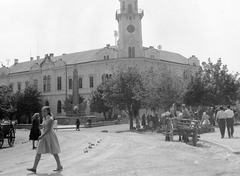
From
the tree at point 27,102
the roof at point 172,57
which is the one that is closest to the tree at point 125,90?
the tree at point 27,102

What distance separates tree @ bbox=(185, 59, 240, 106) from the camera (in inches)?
1229

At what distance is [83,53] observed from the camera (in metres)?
61.6

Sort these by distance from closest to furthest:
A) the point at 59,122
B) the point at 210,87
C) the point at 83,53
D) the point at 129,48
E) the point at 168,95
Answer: the point at 168,95
the point at 210,87
the point at 59,122
the point at 129,48
the point at 83,53

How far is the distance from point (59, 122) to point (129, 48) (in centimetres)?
1826

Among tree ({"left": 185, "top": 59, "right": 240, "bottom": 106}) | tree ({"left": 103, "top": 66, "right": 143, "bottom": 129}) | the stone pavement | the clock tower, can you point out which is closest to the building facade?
the clock tower

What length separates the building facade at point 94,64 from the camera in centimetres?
5128

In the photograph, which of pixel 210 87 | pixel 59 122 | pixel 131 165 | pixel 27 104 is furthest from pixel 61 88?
pixel 131 165

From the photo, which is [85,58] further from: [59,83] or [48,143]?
[48,143]

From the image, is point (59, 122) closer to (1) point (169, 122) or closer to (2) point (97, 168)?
(1) point (169, 122)

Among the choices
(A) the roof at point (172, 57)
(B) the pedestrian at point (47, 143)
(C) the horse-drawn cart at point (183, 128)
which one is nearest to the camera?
(B) the pedestrian at point (47, 143)

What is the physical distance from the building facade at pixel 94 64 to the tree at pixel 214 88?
13.3m

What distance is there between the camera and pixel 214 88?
102ft

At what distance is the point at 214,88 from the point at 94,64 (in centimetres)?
2742

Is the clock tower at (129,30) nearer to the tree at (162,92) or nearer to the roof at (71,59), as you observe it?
the roof at (71,59)
